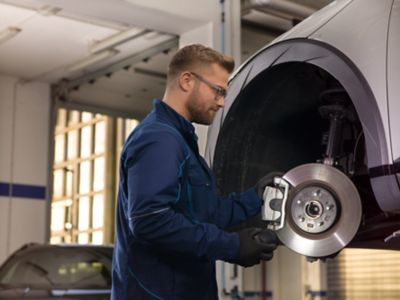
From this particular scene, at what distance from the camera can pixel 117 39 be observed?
7.23 metres

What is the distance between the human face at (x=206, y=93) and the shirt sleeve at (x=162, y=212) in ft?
0.96

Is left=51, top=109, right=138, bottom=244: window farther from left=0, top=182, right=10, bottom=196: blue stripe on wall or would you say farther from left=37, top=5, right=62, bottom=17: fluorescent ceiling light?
left=37, top=5, right=62, bottom=17: fluorescent ceiling light

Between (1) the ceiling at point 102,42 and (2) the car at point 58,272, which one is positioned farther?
(2) the car at point 58,272

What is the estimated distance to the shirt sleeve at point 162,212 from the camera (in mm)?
2131

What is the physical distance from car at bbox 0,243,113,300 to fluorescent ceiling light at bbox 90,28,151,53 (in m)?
2.05

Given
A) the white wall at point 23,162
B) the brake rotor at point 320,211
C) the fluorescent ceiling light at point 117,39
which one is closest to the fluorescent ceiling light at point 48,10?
the fluorescent ceiling light at point 117,39

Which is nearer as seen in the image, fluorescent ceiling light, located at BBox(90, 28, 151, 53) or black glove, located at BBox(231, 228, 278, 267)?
black glove, located at BBox(231, 228, 278, 267)

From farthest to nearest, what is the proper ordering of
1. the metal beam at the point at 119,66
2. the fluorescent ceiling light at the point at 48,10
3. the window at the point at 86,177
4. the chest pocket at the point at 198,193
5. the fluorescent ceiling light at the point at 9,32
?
1. the window at the point at 86,177
2. the metal beam at the point at 119,66
3. the fluorescent ceiling light at the point at 9,32
4. the fluorescent ceiling light at the point at 48,10
5. the chest pocket at the point at 198,193

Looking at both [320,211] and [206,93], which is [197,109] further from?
[320,211]

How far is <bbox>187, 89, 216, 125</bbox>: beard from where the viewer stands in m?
2.47

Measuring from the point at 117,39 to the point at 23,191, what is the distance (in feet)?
8.64

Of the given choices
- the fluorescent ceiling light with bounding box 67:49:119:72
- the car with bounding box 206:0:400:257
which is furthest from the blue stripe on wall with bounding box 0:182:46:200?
the car with bounding box 206:0:400:257

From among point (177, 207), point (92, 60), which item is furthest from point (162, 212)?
point (92, 60)

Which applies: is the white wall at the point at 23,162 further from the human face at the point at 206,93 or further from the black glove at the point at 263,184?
the human face at the point at 206,93
